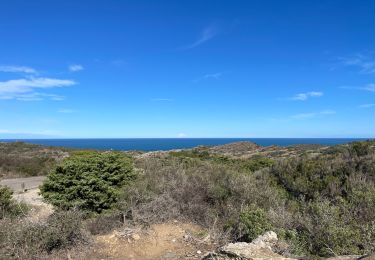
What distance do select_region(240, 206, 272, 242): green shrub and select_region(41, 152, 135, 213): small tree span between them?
3.86 meters

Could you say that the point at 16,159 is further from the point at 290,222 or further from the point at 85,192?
the point at 290,222

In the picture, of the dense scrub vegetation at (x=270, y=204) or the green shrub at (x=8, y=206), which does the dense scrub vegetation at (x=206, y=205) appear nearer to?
the dense scrub vegetation at (x=270, y=204)

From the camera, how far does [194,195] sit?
33.2ft

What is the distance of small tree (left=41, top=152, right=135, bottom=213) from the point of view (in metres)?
10.2

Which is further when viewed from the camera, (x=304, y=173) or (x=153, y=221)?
(x=304, y=173)

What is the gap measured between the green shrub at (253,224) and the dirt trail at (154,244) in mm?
780

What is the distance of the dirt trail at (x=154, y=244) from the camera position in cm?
739

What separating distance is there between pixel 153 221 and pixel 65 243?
7.74ft

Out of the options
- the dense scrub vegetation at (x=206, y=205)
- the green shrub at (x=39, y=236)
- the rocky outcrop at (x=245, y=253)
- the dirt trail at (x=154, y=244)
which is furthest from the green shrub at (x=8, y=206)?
the rocky outcrop at (x=245, y=253)

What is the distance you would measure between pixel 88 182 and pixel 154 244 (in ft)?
11.2

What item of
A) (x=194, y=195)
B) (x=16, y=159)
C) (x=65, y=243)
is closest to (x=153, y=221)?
(x=194, y=195)

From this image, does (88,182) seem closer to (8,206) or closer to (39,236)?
(8,206)

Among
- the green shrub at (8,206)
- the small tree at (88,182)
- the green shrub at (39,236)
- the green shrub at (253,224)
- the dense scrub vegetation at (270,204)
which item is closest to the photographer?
the green shrub at (39,236)

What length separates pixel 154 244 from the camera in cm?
798
